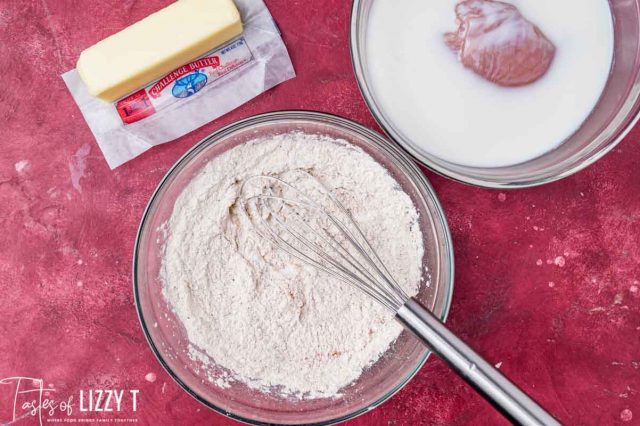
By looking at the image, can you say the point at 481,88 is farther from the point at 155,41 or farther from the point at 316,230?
the point at 155,41

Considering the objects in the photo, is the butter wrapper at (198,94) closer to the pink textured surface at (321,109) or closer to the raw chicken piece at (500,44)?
the pink textured surface at (321,109)

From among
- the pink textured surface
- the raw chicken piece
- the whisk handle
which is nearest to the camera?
the whisk handle

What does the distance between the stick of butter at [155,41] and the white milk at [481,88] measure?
31 centimetres

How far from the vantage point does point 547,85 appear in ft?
3.04

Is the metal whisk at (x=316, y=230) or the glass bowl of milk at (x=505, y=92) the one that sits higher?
the glass bowl of milk at (x=505, y=92)

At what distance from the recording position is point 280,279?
0.99m

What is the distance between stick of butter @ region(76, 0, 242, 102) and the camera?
996mm

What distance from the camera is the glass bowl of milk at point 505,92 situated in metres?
0.92

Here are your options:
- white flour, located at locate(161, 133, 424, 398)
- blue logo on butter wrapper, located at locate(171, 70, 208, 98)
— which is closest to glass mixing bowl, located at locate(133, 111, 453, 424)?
white flour, located at locate(161, 133, 424, 398)

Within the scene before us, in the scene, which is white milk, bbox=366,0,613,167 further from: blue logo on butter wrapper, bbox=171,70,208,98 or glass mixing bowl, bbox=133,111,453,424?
blue logo on butter wrapper, bbox=171,70,208,98

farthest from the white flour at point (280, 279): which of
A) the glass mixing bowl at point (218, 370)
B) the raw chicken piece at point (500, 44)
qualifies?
the raw chicken piece at point (500, 44)

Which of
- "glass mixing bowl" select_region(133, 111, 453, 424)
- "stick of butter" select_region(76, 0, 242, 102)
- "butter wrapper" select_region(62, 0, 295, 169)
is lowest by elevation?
"glass mixing bowl" select_region(133, 111, 453, 424)

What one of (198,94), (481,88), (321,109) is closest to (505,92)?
(481,88)

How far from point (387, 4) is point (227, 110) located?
14.6 inches
